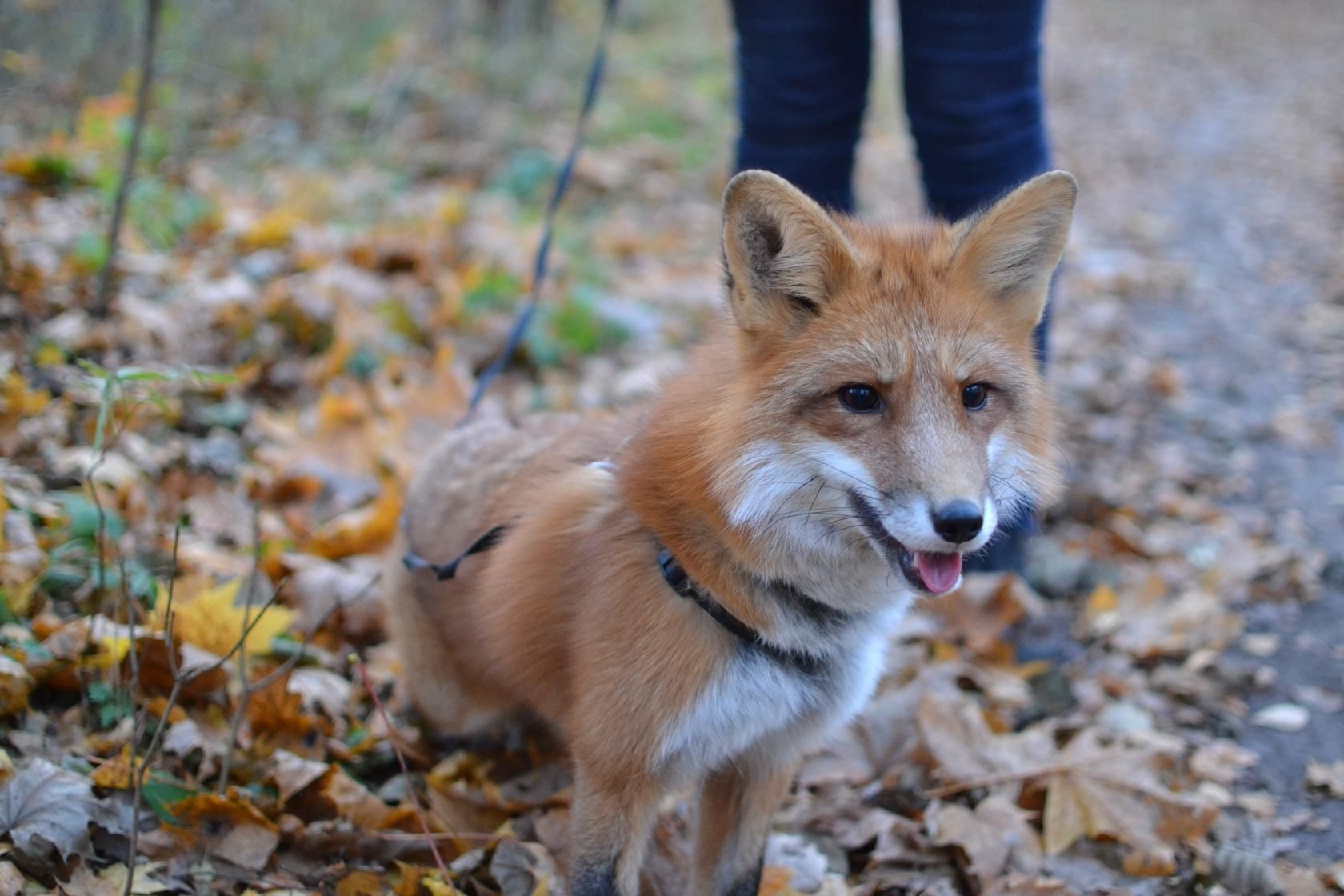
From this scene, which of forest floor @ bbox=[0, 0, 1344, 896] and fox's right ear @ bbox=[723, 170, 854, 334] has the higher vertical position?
fox's right ear @ bbox=[723, 170, 854, 334]

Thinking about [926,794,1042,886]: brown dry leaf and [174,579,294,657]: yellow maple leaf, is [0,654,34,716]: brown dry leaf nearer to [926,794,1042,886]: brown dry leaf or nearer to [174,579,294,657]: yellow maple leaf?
[174,579,294,657]: yellow maple leaf

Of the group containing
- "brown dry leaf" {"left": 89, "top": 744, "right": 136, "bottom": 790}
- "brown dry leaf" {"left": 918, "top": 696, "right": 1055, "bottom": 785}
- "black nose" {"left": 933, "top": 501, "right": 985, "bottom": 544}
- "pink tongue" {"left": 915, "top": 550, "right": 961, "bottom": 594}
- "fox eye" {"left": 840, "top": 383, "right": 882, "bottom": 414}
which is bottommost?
"brown dry leaf" {"left": 918, "top": 696, "right": 1055, "bottom": 785}

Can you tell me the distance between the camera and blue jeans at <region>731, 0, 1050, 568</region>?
3.66 meters

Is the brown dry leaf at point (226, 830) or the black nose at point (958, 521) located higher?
the black nose at point (958, 521)

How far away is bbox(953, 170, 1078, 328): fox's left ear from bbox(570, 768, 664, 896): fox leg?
152 cm

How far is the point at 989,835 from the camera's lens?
3.14m

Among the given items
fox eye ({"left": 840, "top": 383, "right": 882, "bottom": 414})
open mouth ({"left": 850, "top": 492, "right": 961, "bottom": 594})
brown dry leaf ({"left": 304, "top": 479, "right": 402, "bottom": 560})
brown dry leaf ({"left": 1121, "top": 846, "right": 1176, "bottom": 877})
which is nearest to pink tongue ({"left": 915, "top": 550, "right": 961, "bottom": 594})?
open mouth ({"left": 850, "top": 492, "right": 961, "bottom": 594})

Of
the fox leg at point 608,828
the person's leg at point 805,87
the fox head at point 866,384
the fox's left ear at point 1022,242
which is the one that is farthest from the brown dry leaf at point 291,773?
the person's leg at point 805,87

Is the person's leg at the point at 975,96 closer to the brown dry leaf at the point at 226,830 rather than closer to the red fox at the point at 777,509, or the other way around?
the red fox at the point at 777,509

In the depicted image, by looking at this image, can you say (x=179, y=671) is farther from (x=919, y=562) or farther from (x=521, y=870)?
(x=919, y=562)

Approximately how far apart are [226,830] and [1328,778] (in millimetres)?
3456

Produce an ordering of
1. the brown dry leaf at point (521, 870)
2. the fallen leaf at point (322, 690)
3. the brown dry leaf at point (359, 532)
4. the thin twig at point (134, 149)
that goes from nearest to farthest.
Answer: the brown dry leaf at point (521, 870), the fallen leaf at point (322, 690), the brown dry leaf at point (359, 532), the thin twig at point (134, 149)

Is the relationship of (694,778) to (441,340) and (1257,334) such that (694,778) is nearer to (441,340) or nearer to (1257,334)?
(441,340)

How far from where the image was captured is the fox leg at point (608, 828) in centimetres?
256
